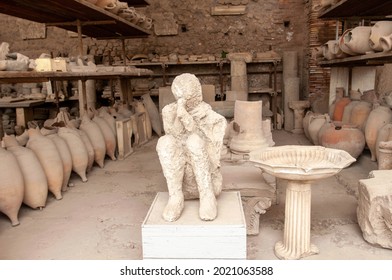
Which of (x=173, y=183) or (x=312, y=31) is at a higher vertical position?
(x=312, y=31)

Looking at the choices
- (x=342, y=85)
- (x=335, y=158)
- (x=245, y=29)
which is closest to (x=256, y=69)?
(x=245, y=29)

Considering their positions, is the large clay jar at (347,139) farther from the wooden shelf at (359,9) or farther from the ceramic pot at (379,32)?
the wooden shelf at (359,9)

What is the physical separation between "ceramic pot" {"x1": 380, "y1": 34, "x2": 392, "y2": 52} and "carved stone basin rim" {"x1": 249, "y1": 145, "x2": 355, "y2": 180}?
1634 millimetres

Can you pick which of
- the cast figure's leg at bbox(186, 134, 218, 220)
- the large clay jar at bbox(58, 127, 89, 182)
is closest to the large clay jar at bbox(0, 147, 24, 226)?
the large clay jar at bbox(58, 127, 89, 182)

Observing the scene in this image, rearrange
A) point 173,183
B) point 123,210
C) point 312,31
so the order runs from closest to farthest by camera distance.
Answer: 1. point 173,183
2. point 123,210
3. point 312,31

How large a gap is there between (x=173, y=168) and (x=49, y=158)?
205 cm

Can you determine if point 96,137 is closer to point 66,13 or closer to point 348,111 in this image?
point 66,13

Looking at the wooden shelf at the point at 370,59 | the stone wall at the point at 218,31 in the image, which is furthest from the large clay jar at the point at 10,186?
the stone wall at the point at 218,31

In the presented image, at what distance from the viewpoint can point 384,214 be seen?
110 inches

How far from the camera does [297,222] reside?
107 inches
